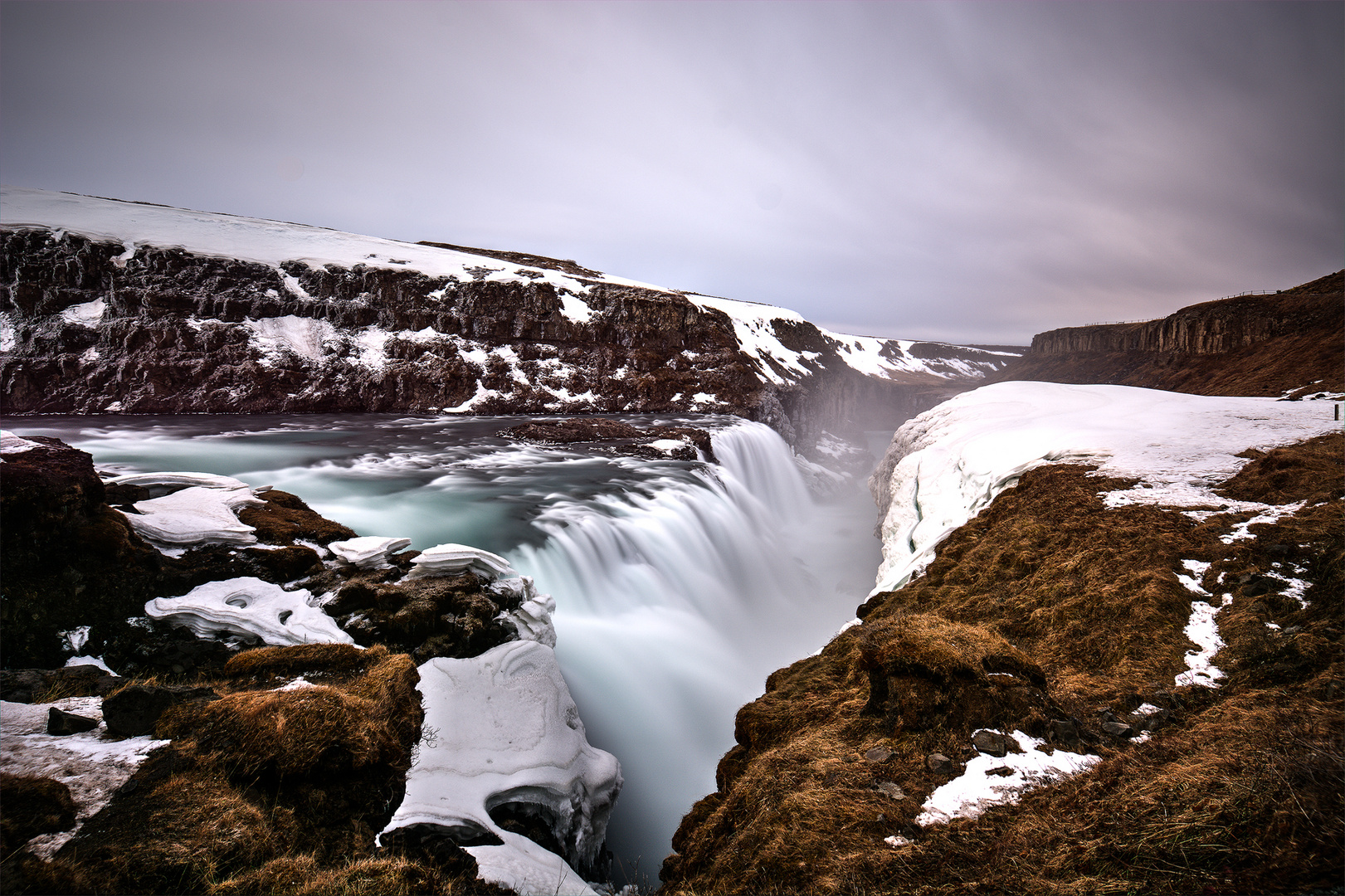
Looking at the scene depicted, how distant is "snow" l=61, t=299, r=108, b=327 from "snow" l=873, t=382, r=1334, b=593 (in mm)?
46185

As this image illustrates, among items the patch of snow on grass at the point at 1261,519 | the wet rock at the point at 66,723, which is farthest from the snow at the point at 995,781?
the wet rock at the point at 66,723

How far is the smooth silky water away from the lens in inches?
354

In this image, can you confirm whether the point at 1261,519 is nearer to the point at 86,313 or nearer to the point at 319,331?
the point at 319,331

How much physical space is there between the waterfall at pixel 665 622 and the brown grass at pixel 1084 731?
8.90 feet

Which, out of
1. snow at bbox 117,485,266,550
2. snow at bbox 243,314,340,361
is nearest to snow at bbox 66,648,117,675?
snow at bbox 117,485,266,550

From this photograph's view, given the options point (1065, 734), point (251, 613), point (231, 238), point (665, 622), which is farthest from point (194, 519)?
point (231, 238)

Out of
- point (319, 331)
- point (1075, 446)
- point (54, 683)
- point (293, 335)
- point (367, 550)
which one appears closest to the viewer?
point (54, 683)

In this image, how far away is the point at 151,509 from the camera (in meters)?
7.22

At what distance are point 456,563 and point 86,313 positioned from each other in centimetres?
4222

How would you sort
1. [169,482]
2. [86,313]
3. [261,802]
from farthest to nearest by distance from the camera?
[86,313] → [169,482] → [261,802]

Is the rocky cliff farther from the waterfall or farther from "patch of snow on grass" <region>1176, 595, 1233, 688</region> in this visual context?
"patch of snow on grass" <region>1176, 595, 1233, 688</region>

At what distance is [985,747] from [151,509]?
1021 centimetres

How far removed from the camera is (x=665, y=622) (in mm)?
12164

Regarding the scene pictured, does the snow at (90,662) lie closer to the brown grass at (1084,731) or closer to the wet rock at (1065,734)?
the brown grass at (1084,731)
